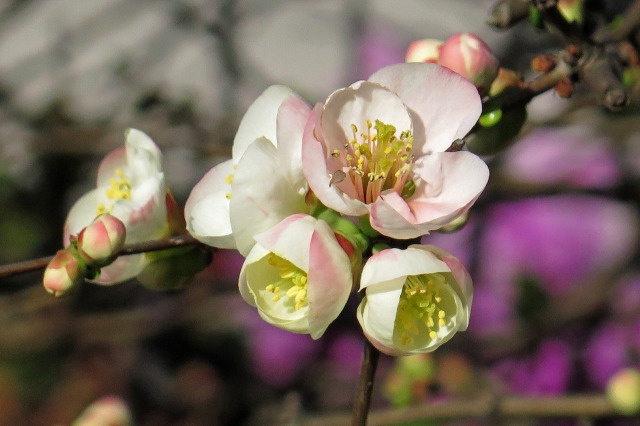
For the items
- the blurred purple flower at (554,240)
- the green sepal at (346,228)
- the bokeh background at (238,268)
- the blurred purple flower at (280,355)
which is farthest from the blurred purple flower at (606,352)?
the green sepal at (346,228)

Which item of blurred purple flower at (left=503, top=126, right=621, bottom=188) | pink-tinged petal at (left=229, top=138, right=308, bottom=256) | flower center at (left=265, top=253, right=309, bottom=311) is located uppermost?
pink-tinged petal at (left=229, top=138, right=308, bottom=256)

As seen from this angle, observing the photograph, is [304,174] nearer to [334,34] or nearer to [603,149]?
[603,149]

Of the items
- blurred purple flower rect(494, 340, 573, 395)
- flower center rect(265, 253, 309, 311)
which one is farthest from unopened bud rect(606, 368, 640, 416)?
flower center rect(265, 253, 309, 311)

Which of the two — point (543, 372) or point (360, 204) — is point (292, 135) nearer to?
point (360, 204)

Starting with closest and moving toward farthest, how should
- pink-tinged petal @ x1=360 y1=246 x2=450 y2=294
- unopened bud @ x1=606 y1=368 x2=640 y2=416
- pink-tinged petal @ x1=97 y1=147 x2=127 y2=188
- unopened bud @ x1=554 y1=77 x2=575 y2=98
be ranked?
pink-tinged petal @ x1=360 y1=246 x2=450 y2=294 → unopened bud @ x1=554 y1=77 x2=575 y2=98 → pink-tinged petal @ x1=97 y1=147 x2=127 y2=188 → unopened bud @ x1=606 y1=368 x2=640 y2=416

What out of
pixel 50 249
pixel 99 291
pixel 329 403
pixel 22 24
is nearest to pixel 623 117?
pixel 329 403

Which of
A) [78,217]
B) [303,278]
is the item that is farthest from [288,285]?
[78,217]

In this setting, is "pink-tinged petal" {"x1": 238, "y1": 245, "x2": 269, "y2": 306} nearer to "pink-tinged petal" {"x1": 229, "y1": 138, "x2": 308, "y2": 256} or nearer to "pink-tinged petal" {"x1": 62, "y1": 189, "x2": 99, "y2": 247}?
"pink-tinged petal" {"x1": 229, "y1": 138, "x2": 308, "y2": 256}

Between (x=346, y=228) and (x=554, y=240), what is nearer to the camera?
(x=346, y=228)
